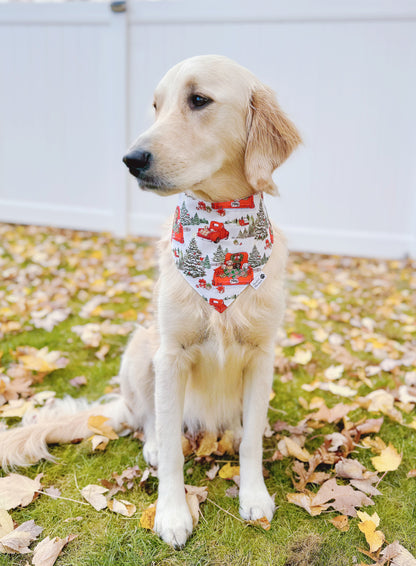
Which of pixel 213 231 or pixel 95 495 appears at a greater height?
pixel 213 231

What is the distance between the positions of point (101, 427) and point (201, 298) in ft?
2.78

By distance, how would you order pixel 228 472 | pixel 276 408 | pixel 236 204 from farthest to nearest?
pixel 276 408, pixel 228 472, pixel 236 204

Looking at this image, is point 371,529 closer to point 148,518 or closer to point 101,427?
point 148,518

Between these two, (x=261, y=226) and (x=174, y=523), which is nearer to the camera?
(x=174, y=523)

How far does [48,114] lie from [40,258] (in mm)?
1790

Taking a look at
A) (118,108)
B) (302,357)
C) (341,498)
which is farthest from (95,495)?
(118,108)

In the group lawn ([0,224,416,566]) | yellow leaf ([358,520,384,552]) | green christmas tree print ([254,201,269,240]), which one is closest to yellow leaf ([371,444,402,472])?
lawn ([0,224,416,566])

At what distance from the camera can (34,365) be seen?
2570 millimetres

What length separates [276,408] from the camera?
233cm

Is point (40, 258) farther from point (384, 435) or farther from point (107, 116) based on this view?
point (384, 435)

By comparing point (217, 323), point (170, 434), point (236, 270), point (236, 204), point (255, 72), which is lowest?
point (170, 434)

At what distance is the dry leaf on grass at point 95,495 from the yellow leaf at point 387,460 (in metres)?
1.08

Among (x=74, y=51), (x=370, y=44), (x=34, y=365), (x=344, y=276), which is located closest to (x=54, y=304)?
(x=34, y=365)

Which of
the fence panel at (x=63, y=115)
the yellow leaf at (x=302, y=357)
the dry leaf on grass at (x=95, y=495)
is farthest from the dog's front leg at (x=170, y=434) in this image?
the fence panel at (x=63, y=115)
